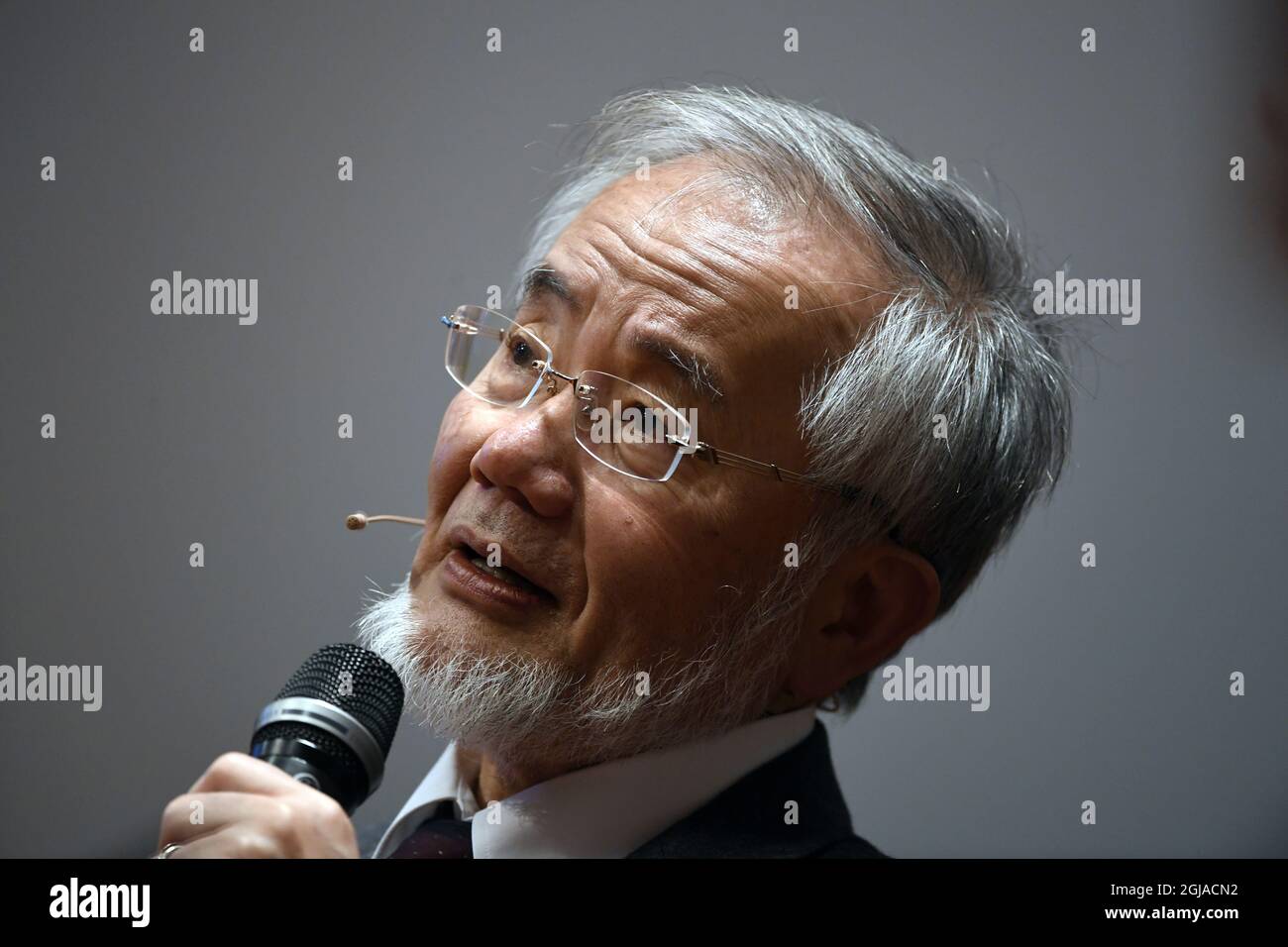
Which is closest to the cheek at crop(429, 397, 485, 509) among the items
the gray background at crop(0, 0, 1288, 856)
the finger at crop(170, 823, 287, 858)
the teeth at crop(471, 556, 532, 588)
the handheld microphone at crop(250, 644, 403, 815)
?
the teeth at crop(471, 556, 532, 588)

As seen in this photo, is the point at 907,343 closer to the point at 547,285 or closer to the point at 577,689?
the point at 547,285

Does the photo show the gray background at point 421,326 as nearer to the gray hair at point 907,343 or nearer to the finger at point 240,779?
the gray hair at point 907,343

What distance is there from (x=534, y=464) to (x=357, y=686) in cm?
30

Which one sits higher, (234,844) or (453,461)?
(453,461)

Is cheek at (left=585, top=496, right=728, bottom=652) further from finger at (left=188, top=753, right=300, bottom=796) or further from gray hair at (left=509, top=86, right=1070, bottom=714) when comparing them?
finger at (left=188, top=753, right=300, bottom=796)

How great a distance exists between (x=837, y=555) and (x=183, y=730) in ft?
3.08

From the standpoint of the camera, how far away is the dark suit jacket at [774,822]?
50.6 inches

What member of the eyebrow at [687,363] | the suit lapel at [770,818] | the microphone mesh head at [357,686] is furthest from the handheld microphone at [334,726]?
the eyebrow at [687,363]

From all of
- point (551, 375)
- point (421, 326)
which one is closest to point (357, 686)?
point (551, 375)

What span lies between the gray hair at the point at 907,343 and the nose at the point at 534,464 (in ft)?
0.89

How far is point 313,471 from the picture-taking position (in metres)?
1.63

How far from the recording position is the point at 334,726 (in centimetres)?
113
